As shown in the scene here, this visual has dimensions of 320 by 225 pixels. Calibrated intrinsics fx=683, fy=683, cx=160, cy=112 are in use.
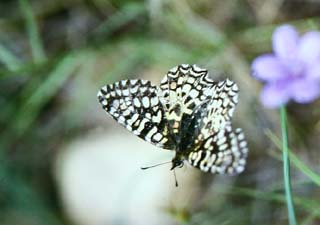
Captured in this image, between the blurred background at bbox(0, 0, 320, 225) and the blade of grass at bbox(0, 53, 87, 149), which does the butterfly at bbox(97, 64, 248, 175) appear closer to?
the blurred background at bbox(0, 0, 320, 225)

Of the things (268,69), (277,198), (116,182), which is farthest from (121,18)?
(268,69)

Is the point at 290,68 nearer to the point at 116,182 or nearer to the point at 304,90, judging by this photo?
the point at 304,90

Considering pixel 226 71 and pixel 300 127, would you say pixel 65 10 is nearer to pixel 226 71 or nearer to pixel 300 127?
pixel 226 71

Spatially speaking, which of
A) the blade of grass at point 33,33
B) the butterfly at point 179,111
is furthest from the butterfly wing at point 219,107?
the blade of grass at point 33,33

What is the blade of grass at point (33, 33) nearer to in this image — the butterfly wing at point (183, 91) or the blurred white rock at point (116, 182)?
the blurred white rock at point (116, 182)

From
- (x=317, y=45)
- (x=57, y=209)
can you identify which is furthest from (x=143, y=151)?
(x=317, y=45)

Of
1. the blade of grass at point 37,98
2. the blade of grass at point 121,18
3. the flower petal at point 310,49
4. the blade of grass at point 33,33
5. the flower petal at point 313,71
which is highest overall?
the blade of grass at point 121,18
